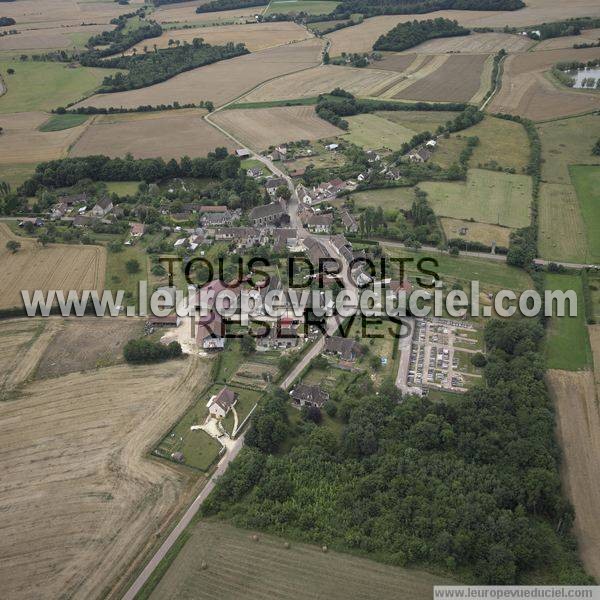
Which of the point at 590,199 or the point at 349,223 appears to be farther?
the point at 590,199

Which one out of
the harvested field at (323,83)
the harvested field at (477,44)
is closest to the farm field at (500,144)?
the harvested field at (323,83)

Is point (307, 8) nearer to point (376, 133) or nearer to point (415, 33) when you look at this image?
point (415, 33)

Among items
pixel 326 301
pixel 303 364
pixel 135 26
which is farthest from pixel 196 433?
pixel 135 26

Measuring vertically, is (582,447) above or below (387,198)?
below

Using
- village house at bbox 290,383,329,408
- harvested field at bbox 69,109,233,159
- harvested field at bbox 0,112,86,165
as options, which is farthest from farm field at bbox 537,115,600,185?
harvested field at bbox 0,112,86,165

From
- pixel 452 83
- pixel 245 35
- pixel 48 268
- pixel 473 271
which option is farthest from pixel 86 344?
pixel 245 35

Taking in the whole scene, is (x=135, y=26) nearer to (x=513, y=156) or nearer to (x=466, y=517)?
(x=513, y=156)
